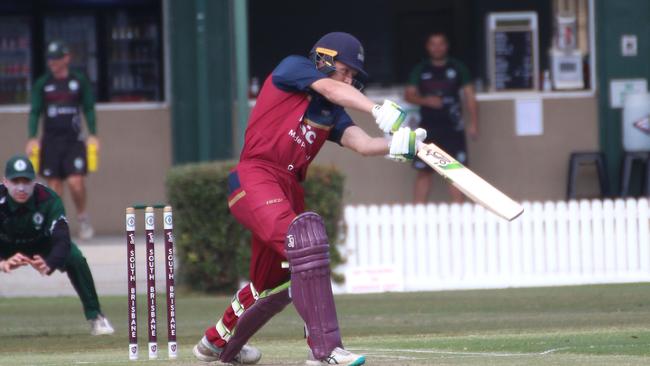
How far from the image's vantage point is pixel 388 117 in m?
7.51

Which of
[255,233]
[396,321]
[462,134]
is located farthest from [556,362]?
[462,134]

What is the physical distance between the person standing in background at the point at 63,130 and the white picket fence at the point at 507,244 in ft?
11.2

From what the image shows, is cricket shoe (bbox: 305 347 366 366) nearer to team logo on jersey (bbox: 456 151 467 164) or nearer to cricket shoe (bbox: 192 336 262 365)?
cricket shoe (bbox: 192 336 262 365)

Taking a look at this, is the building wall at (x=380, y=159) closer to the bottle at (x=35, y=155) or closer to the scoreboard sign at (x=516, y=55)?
the scoreboard sign at (x=516, y=55)

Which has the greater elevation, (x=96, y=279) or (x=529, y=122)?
(x=529, y=122)

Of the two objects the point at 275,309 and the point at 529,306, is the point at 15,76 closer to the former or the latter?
the point at 529,306

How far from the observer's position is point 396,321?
39.7ft

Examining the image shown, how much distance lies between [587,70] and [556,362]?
10.3m

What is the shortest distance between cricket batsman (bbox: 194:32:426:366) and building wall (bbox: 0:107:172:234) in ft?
32.1

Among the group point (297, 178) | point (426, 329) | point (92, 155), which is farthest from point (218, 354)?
point (92, 155)

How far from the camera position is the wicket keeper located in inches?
424

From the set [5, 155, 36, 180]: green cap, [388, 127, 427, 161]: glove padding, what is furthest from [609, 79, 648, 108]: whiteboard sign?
[388, 127, 427, 161]: glove padding

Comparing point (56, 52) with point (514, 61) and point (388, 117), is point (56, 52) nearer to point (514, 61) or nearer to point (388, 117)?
point (514, 61)

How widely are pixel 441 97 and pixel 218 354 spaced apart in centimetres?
915
